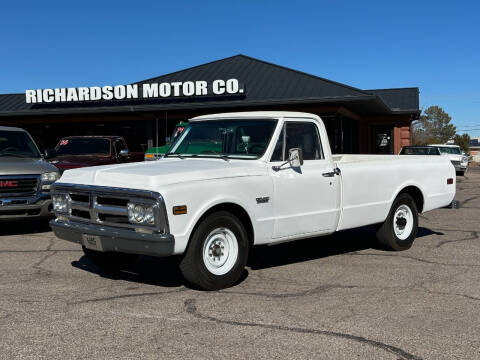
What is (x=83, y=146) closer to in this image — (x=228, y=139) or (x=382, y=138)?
(x=228, y=139)

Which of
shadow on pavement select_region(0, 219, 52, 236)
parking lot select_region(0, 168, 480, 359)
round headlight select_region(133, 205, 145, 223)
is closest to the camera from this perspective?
parking lot select_region(0, 168, 480, 359)

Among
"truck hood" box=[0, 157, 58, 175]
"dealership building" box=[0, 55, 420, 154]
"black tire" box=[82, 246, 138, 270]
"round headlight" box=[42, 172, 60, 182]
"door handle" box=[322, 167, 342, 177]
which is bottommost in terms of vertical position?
"black tire" box=[82, 246, 138, 270]

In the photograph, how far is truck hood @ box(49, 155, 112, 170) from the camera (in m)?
12.5

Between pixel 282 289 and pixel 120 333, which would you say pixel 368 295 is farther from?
pixel 120 333

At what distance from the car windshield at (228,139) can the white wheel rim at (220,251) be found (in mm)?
1079

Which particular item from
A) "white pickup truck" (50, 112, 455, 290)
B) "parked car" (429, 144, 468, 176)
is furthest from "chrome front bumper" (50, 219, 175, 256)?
"parked car" (429, 144, 468, 176)

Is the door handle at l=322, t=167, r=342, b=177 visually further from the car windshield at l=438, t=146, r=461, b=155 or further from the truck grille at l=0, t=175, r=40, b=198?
the car windshield at l=438, t=146, r=461, b=155

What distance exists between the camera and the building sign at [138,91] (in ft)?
82.5

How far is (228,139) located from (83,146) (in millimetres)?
7709

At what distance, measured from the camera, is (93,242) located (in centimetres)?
618

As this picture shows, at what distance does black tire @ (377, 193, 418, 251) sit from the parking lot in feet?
0.82

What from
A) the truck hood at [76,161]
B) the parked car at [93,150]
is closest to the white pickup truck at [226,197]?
the truck hood at [76,161]

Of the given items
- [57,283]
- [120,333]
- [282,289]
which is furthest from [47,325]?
[282,289]

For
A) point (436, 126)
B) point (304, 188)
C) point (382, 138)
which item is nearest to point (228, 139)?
point (304, 188)
